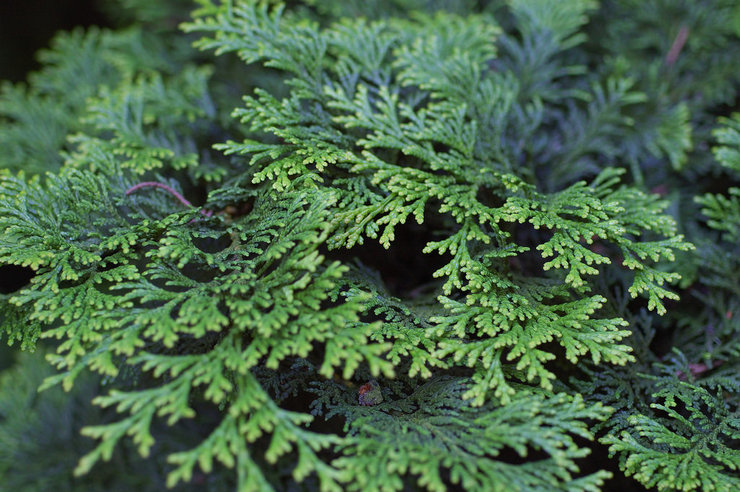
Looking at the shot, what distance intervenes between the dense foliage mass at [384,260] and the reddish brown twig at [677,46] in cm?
2

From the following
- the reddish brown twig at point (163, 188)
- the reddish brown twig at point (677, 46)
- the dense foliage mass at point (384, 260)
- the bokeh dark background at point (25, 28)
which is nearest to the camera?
the dense foliage mass at point (384, 260)

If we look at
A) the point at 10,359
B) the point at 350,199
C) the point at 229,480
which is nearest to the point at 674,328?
the point at 350,199

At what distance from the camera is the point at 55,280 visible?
4.11ft

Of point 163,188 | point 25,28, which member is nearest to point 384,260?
point 163,188

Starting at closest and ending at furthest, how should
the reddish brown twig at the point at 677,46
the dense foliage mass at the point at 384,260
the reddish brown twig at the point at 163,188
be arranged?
the dense foliage mass at the point at 384,260 < the reddish brown twig at the point at 163,188 < the reddish brown twig at the point at 677,46

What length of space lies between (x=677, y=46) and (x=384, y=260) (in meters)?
1.38

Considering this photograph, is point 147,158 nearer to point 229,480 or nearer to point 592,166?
point 229,480

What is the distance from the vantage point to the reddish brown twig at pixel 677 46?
7.00 feet

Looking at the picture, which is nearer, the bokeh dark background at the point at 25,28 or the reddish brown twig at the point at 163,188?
the reddish brown twig at the point at 163,188

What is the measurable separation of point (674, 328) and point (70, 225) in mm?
1790

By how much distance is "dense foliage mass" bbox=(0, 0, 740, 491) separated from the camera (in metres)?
1.15

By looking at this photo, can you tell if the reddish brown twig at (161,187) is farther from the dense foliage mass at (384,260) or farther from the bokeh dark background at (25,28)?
the bokeh dark background at (25,28)

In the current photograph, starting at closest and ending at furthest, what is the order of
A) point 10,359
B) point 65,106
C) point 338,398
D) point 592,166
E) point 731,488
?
1. point 731,488
2. point 338,398
3. point 592,166
4. point 65,106
5. point 10,359

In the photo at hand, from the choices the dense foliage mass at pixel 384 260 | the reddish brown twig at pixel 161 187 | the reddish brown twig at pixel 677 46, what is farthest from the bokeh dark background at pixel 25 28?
the reddish brown twig at pixel 677 46
